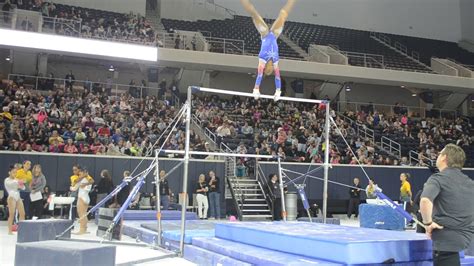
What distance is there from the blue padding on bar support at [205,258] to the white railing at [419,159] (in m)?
15.2

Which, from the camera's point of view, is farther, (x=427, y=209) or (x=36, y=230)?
(x=36, y=230)

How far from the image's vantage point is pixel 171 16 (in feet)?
90.1

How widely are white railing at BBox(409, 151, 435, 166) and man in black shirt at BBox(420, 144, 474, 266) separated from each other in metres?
16.9

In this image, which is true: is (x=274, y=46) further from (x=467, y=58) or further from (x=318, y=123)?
(x=467, y=58)

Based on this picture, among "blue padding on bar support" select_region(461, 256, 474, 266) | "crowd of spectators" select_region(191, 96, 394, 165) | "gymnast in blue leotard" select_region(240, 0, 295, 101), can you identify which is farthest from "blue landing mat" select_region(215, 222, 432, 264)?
"crowd of spectators" select_region(191, 96, 394, 165)

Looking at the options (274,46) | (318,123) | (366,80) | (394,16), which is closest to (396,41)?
(394,16)

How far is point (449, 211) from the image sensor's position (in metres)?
4.01

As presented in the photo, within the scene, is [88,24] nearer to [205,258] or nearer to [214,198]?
[214,198]

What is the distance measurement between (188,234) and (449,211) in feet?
17.1

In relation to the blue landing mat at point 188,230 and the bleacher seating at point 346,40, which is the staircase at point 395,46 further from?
the blue landing mat at point 188,230

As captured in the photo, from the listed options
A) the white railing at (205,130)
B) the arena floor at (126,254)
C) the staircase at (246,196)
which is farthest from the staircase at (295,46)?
the arena floor at (126,254)

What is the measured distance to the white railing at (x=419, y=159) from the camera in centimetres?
1999

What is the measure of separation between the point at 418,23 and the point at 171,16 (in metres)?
16.9

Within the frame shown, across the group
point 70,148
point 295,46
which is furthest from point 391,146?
point 70,148
